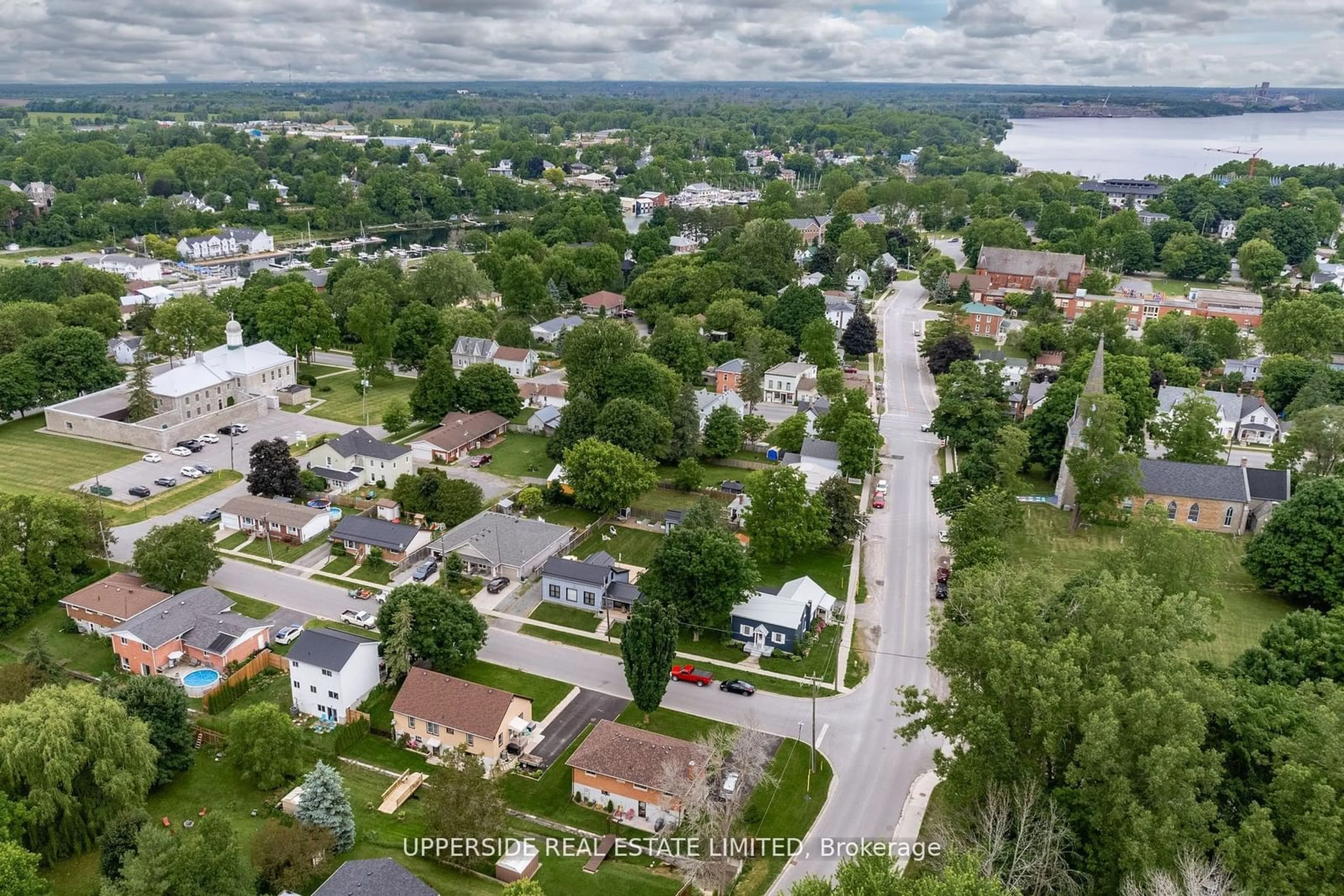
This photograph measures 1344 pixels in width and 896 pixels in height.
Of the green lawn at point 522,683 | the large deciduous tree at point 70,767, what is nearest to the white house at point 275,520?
the green lawn at point 522,683

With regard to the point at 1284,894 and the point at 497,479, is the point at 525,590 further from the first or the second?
the point at 1284,894

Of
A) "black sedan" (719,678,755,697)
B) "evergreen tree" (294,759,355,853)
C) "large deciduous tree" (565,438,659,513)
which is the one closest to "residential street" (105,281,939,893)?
"black sedan" (719,678,755,697)

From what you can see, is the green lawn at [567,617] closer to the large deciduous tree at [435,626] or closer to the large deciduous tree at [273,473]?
the large deciduous tree at [435,626]

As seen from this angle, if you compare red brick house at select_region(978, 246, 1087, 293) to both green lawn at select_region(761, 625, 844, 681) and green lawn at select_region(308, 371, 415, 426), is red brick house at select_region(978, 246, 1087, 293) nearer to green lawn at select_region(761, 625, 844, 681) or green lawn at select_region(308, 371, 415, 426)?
green lawn at select_region(308, 371, 415, 426)

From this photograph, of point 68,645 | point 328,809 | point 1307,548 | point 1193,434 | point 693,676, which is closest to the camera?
point 328,809

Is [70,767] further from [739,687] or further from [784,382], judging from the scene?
[784,382]

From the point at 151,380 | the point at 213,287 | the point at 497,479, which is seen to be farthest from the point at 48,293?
the point at 497,479

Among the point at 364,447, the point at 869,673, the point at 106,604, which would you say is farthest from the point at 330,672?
the point at 364,447

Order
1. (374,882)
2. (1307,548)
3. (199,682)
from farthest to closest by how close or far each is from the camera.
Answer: (1307,548) → (199,682) → (374,882)
